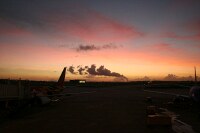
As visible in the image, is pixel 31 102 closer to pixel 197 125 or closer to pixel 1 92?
pixel 1 92

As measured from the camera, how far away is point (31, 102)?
38.9m

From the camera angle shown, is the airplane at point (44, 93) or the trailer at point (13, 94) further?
the airplane at point (44, 93)

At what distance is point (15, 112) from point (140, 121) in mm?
14841

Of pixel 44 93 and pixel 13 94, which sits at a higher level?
pixel 13 94

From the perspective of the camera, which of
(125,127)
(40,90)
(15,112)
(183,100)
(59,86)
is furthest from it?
(59,86)

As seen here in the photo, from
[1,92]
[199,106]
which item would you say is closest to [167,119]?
[199,106]

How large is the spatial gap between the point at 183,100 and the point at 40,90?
22.8m

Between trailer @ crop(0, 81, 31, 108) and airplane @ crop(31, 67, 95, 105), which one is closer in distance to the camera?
trailer @ crop(0, 81, 31, 108)

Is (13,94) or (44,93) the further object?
(44,93)

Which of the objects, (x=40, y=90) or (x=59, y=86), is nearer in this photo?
(x=40, y=90)

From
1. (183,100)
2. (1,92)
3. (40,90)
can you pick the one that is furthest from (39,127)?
(183,100)

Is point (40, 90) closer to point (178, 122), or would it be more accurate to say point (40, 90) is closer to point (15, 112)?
point (15, 112)

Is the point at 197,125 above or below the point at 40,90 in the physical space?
below

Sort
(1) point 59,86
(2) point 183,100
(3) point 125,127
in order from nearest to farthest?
(3) point 125,127 → (2) point 183,100 → (1) point 59,86
